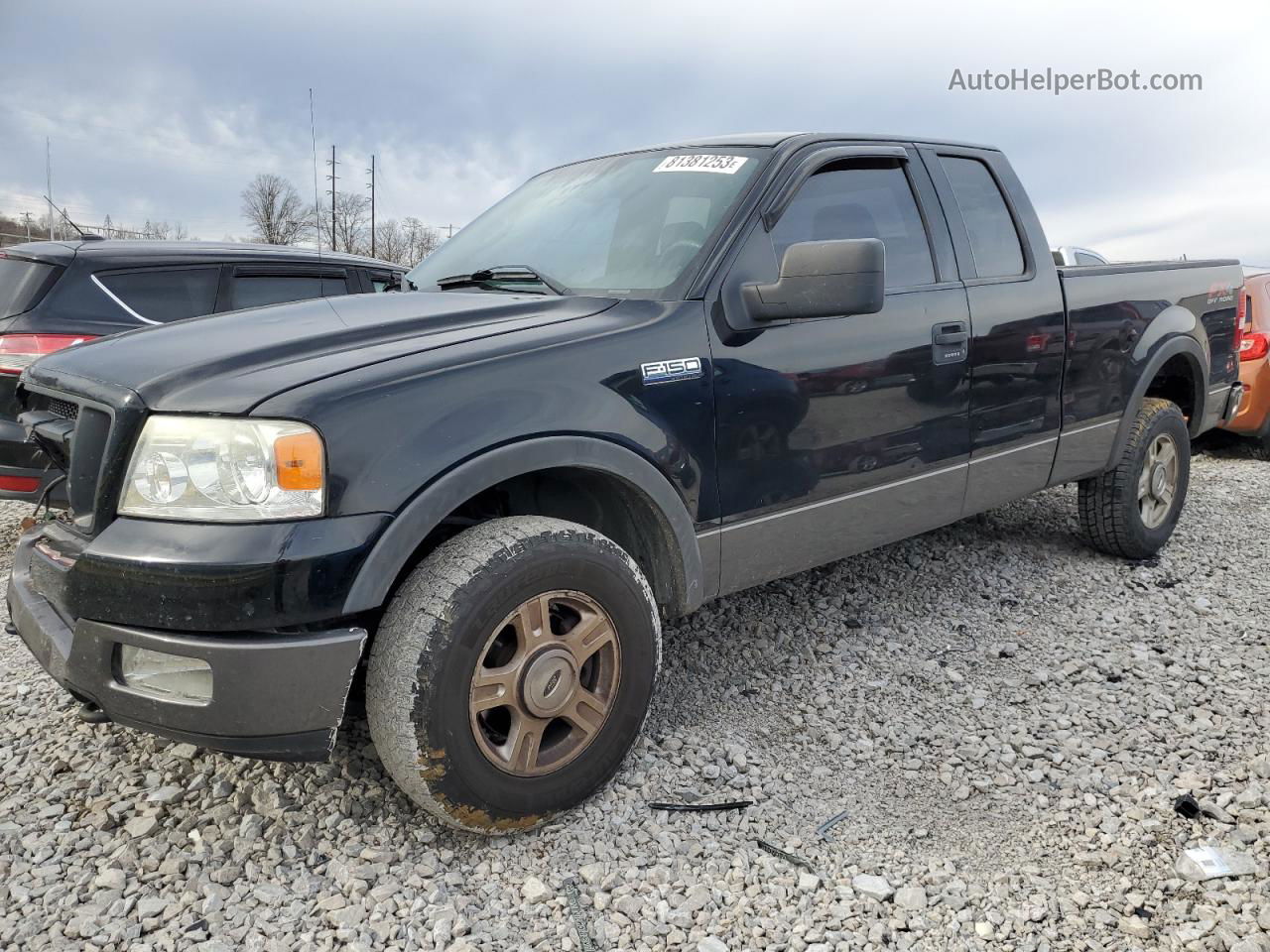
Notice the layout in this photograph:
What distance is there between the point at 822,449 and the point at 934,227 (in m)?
1.14

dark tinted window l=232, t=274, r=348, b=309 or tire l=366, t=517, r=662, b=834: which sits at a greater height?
dark tinted window l=232, t=274, r=348, b=309

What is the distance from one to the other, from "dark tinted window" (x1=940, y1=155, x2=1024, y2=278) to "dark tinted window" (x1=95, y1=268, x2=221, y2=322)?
412 centimetres

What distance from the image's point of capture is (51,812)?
2.55 meters

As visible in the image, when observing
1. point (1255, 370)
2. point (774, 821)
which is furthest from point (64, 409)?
point (1255, 370)

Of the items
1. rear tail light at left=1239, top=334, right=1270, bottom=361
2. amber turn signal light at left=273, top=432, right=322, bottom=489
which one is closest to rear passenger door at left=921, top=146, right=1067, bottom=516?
amber turn signal light at left=273, top=432, right=322, bottom=489

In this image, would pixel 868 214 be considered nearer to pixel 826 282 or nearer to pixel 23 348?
pixel 826 282

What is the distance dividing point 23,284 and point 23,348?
43 cm

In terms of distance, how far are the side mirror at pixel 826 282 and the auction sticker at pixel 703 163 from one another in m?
0.55

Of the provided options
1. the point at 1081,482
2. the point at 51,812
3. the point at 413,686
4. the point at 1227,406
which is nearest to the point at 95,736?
the point at 51,812

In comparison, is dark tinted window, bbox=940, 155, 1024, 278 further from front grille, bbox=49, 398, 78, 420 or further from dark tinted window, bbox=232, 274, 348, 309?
dark tinted window, bbox=232, 274, 348, 309

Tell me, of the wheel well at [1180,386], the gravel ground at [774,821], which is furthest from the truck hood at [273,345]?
the wheel well at [1180,386]

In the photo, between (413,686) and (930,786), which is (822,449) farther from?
(413,686)

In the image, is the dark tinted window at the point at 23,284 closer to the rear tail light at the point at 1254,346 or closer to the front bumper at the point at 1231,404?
the front bumper at the point at 1231,404

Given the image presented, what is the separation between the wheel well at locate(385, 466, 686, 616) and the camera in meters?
2.64
